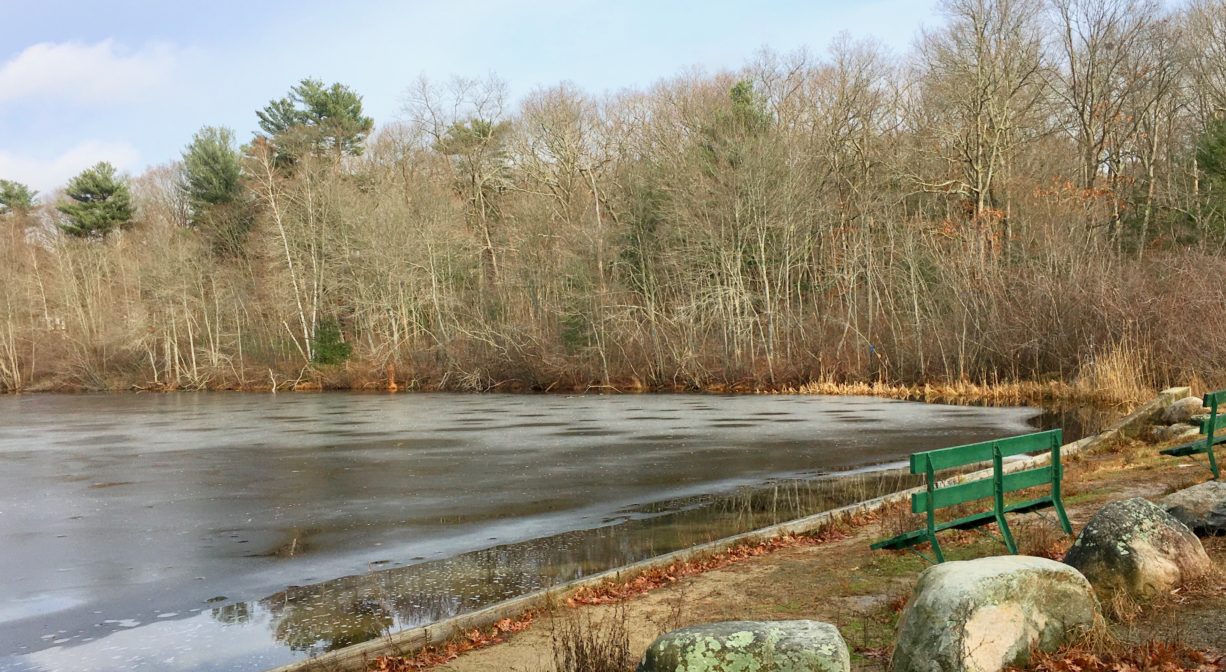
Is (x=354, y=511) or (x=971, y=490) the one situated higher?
(x=971, y=490)

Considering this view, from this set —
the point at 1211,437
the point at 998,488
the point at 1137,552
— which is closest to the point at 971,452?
the point at 998,488

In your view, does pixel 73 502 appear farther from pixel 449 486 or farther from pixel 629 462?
A: pixel 629 462

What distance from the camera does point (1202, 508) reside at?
7562 millimetres

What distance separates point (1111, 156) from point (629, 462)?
126ft

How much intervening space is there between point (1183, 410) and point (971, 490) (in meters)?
10.3

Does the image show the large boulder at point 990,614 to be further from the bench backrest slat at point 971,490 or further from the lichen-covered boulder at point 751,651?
the bench backrest slat at point 971,490

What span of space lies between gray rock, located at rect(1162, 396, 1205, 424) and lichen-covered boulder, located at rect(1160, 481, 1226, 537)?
325 inches

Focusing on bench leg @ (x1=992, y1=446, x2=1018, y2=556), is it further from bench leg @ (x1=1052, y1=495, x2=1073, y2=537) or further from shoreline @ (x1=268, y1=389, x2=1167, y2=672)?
shoreline @ (x1=268, y1=389, x2=1167, y2=672)

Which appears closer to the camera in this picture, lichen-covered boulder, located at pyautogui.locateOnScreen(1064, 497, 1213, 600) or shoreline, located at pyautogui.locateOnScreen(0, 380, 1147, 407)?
lichen-covered boulder, located at pyautogui.locateOnScreen(1064, 497, 1213, 600)

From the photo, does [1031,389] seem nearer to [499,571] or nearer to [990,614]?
[499,571]

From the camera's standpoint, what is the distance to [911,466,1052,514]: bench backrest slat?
6984 mm

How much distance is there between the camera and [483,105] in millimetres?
58281

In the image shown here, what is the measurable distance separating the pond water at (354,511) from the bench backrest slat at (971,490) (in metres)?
3.69

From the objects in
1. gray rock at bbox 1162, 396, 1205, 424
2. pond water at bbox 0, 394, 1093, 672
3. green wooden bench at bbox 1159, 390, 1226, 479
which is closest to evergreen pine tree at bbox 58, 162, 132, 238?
pond water at bbox 0, 394, 1093, 672
